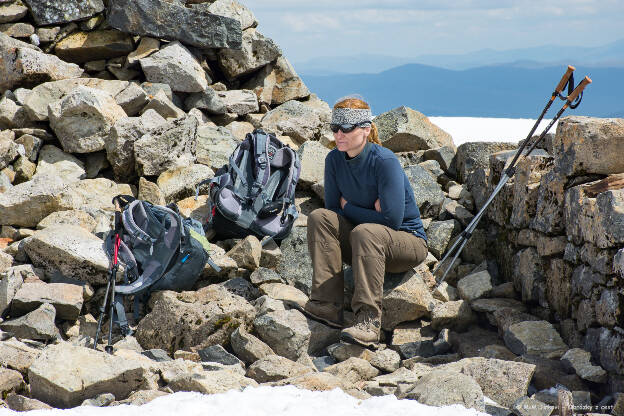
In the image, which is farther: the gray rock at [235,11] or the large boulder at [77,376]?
the gray rock at [235,11]

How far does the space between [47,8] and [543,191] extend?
9.34m

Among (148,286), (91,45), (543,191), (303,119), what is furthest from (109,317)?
(91,45)

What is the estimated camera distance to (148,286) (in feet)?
23.5

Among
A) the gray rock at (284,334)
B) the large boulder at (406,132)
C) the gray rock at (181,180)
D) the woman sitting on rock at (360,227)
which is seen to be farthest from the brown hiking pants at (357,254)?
the large boulder at (406,132)

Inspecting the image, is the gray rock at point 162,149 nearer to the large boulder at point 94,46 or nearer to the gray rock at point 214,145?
the gray rock at point 214,145

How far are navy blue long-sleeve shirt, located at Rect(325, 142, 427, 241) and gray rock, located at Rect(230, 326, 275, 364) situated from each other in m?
1.60

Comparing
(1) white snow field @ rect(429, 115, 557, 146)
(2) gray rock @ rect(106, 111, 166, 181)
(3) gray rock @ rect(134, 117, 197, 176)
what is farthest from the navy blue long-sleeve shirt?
(1) white snow field @ rect(429, 115, 557, 146)

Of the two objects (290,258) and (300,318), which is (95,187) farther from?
(300,318)

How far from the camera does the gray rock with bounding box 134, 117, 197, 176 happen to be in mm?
9547

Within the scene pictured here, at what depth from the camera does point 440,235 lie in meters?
8.72

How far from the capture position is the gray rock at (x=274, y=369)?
5852 millimetres

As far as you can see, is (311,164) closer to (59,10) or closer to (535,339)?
(535,339)

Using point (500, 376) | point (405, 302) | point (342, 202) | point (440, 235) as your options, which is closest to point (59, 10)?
point (342, 202)

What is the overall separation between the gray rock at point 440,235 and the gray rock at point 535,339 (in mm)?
2043
